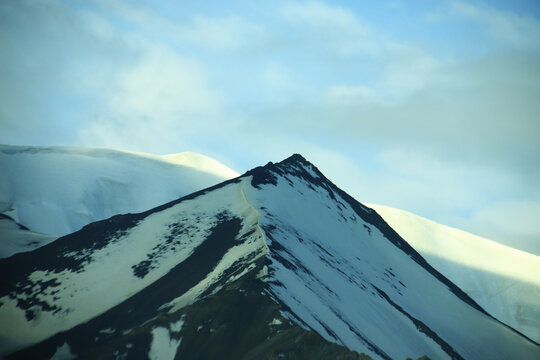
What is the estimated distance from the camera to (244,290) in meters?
63.5

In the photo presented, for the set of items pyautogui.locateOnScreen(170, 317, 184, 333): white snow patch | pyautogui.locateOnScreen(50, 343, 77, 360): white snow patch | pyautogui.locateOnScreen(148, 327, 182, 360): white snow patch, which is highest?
pyautogui.locateOnScreen(170, 317, 184, 333): white snow patch

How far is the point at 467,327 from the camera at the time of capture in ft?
367

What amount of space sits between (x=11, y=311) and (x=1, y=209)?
106 metres

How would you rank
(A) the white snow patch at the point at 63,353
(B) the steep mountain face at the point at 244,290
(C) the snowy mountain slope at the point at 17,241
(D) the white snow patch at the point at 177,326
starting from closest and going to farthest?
(B) the steep mountain face at the point at 244,290
(D) the white snow patch at the point at 177,326
(A) the white snow patch at the point at 63,353
(C) the snowy mountain slope at the point at 17,241

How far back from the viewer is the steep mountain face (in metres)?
59.7

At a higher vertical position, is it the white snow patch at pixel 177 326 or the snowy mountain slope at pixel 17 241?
the snowy mountain slope at pixel 17 241

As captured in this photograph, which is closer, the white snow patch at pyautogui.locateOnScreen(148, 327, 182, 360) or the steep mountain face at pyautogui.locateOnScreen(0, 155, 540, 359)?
the white snow patch at pyautogui.locateOnScreen(148, 327, 182, 360)

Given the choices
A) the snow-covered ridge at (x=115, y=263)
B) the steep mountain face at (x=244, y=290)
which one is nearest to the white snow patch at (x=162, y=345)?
the steep mountain face at (x=244, y=290)

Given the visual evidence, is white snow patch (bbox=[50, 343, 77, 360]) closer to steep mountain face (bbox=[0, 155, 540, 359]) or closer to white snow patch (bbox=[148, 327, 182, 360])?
steep mountain face (bbox=[0, 155, 540, 359])

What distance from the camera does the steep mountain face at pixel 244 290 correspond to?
59.7m

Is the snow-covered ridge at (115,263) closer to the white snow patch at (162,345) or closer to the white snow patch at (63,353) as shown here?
the white snow patch at (63,353)

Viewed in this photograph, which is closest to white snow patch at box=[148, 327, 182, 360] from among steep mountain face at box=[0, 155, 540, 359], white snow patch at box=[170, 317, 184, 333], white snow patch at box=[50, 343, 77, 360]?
steep mountain face at box=[0, 155, 540, 359]

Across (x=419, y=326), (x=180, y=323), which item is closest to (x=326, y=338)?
(x=180, y=323)

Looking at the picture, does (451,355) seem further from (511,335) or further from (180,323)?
(180,323)
